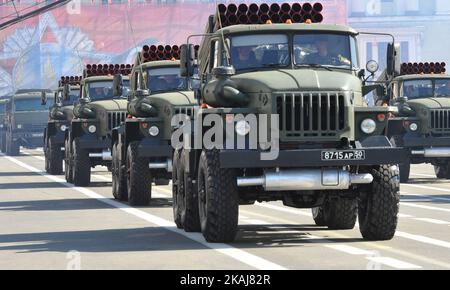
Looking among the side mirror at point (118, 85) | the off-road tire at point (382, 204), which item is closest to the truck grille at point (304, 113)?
the off-road tire at point (382, 204)

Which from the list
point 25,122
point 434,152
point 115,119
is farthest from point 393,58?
point 25,122

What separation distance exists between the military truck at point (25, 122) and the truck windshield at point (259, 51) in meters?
45.0

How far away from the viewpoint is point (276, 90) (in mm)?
16203

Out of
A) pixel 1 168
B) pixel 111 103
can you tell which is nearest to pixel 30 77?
pixel 1 168

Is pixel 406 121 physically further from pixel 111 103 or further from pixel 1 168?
pixel 1 168

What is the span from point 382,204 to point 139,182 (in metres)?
8.73

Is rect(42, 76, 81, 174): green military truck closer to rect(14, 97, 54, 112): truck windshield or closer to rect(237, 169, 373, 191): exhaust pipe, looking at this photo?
rect(237, 169, 373, 191): exhaust pipe

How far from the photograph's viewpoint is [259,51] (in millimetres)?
17484

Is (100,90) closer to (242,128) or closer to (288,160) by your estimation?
(242,128)

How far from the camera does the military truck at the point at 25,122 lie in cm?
6244

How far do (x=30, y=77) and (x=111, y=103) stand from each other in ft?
351

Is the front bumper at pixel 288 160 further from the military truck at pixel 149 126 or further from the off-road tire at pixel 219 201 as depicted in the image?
the military truck at pixel 149 126

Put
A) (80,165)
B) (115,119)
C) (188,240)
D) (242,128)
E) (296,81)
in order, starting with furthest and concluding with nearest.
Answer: (80,165)
(115,119)
(188,240)
(296,81)
(242,128)

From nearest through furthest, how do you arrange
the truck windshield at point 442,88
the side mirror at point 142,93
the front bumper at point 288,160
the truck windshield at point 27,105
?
the front bumper at point 288,160 < the side mirror at point 142,93 < the truck windshield at point 442,88 < the truck windshield at point 27,105
